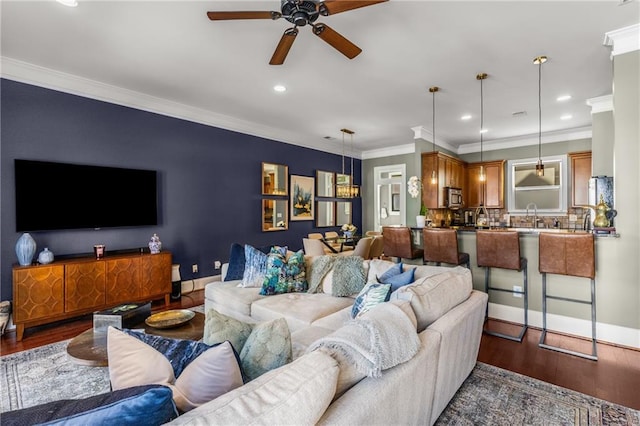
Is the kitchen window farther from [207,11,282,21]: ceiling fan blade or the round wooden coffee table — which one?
the round wooden coffee table

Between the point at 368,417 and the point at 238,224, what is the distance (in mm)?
4584

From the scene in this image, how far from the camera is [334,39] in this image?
2.33m

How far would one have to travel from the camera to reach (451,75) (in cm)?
360

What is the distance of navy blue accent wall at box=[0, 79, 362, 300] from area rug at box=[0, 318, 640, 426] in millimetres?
1450

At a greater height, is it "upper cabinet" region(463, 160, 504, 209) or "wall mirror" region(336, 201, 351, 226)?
"upper cabinet" region(463, 160, 504, 209)

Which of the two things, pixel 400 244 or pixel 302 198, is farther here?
pixel 302 198

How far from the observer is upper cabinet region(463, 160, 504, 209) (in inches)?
272

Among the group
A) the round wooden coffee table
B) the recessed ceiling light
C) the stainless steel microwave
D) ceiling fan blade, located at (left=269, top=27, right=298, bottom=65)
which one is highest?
the recessed ceiling light

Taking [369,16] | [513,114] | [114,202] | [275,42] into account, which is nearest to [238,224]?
[114,202]

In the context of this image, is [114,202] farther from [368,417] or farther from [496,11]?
[496,11]

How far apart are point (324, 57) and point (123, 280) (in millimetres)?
3405

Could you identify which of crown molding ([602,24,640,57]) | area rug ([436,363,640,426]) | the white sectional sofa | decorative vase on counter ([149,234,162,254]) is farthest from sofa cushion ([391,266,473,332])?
decorative vase on counter ([149,234,162,254])

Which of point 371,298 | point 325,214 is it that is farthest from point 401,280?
point 325,214

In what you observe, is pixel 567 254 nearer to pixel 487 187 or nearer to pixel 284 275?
pixel 284 275
